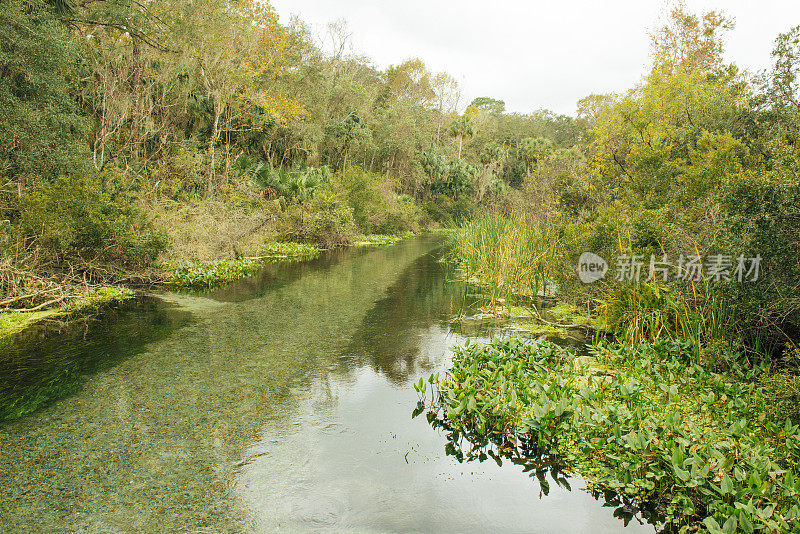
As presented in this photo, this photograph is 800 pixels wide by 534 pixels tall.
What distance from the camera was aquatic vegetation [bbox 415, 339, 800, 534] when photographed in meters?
2.75

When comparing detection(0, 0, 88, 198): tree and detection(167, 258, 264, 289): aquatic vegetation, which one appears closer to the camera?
detection(0, 0, 88, 198): tree

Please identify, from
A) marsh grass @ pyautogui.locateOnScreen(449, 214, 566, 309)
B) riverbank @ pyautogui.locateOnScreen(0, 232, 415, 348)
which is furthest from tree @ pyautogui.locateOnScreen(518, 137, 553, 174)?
marsh grass @ pyautogui.locateOnScreen(449, 214, 566, 309)

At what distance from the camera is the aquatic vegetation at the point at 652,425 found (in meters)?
2.75

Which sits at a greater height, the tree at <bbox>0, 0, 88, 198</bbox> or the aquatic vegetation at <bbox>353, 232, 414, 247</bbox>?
the tree at <bbox>0, 0, 88, 198</bbox>

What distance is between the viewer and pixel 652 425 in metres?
3.48

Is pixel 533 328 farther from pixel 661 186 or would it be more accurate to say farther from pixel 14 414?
pixel 14 414

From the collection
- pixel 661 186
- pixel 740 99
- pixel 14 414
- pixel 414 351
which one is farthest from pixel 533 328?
pixel 740 99

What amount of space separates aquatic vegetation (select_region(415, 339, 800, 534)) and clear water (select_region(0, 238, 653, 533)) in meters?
0.28

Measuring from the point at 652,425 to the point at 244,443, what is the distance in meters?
3.02

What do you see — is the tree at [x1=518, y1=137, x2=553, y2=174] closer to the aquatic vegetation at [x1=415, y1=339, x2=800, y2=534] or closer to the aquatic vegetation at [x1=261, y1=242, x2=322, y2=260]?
the aquatic vegetation at [x1=261, y1=242, x2=322, y2=260]

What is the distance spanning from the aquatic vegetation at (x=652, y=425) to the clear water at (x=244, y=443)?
0.28m

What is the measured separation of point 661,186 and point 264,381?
7151mm

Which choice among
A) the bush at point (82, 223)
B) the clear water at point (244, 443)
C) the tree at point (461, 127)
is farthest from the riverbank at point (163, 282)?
the tree at point (461, 127)

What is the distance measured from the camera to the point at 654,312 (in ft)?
19.1
